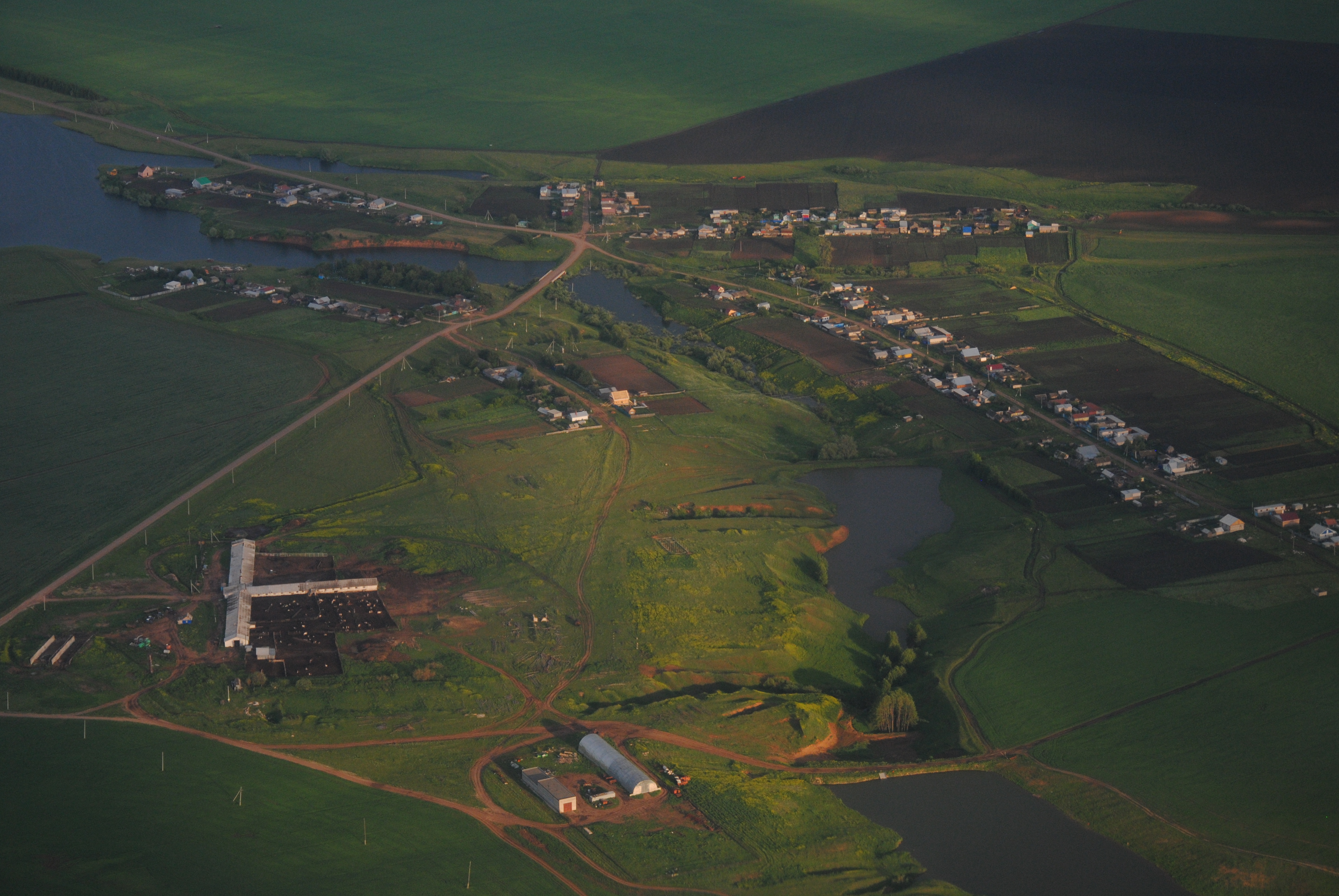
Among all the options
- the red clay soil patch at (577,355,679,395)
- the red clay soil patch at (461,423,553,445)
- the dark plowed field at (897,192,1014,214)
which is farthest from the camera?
the dark plowed field at (897,192,1014,214)

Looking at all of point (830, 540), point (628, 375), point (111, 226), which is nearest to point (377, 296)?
point (628, 375)

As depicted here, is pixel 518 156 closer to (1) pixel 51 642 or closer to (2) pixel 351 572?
(2) pixel 351 572

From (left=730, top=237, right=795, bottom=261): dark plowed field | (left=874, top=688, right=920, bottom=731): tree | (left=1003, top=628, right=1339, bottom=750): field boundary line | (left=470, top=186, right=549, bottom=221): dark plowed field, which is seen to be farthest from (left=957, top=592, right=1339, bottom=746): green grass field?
(left=470, top=186, right=549, bottom=221): dark plowed field

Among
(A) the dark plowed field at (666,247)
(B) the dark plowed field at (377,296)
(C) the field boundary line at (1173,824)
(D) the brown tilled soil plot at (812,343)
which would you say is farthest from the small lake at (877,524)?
(A) the dark plowed field at (666,247)

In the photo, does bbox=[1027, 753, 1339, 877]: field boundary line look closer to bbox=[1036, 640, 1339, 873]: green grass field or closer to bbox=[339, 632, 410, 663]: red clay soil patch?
bbox=[1036, 640, 1339, 873]: green grass field

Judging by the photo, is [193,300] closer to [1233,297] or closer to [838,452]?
[838,452]

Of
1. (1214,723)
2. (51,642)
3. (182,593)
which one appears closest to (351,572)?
(182,593)
